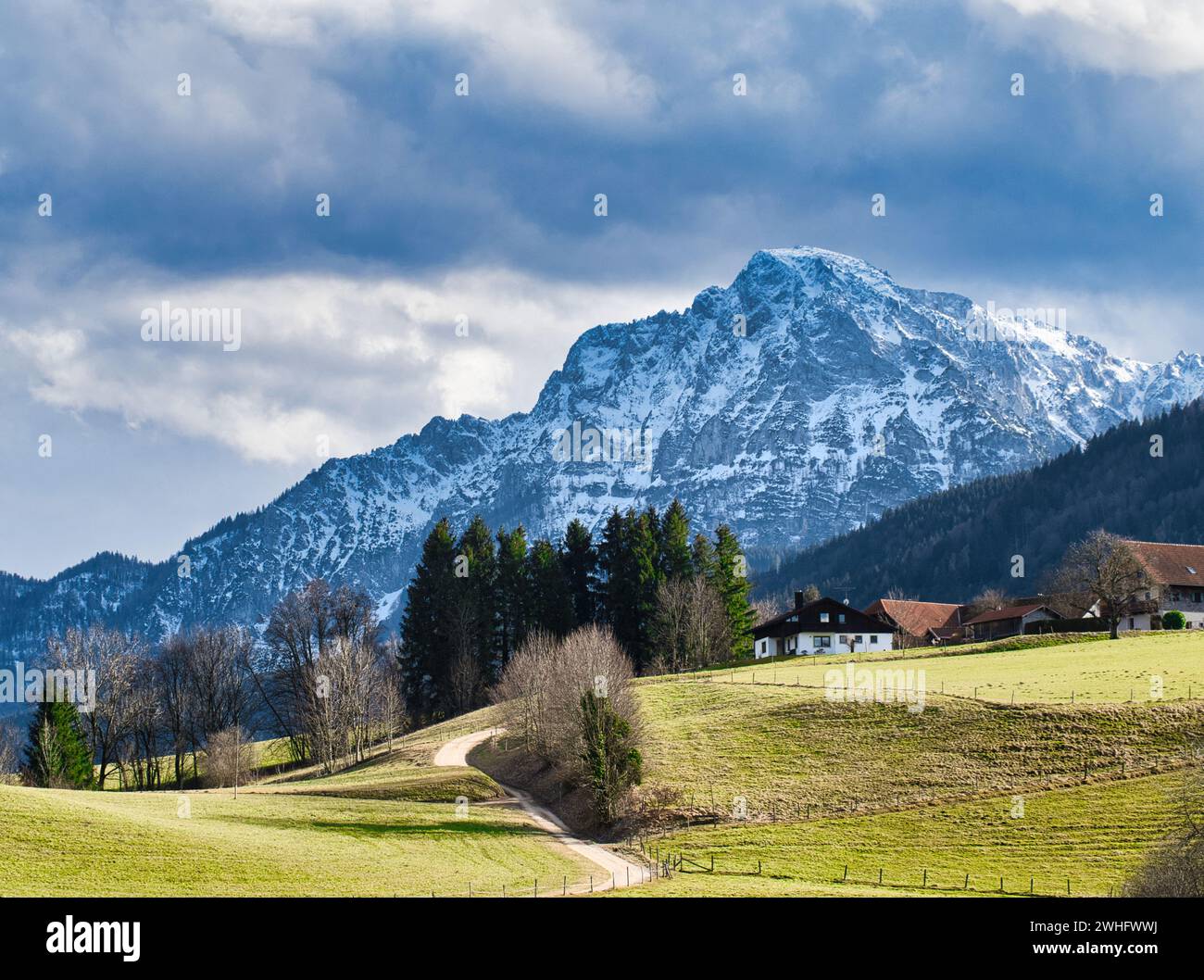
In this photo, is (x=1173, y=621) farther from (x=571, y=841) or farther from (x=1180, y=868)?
(x=1180, y=868)

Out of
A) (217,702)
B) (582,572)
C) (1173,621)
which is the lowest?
(217,702)

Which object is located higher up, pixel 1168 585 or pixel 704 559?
pixel 704 559

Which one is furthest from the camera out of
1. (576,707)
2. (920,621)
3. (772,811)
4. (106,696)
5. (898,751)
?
(920,621)

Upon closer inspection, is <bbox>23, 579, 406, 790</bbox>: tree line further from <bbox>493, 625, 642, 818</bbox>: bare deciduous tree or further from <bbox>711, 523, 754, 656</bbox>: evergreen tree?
<bbox>711, 523, 754, 656</bbox>: evergreen tree

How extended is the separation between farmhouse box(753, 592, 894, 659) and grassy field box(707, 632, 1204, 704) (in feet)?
51.4

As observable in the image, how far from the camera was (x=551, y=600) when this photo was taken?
4727 inches

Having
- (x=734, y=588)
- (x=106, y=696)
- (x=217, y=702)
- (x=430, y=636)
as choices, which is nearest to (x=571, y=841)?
(x=106, y=696)

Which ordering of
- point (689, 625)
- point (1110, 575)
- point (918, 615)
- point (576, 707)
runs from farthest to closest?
1. point (918, 615)
2. point (689, 625)
3. point (1110, 575)
4. point (576, 707)

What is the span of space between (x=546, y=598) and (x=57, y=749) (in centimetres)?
4587

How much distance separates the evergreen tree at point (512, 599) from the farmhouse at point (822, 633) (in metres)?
25.7

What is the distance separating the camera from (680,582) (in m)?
118

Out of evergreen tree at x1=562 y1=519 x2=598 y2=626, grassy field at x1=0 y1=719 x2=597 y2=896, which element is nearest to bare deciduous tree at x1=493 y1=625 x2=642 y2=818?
grassy field at x1=0 y1=719 x2=597 y2=896
